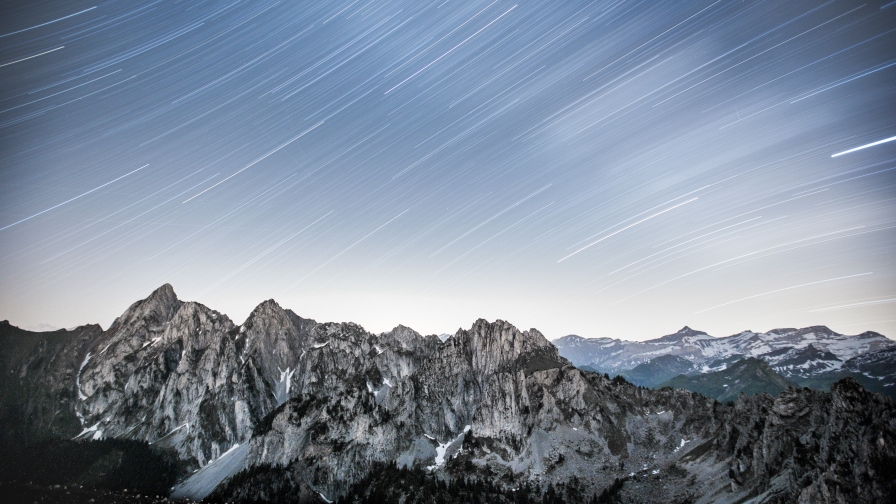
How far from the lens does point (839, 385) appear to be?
110 meters

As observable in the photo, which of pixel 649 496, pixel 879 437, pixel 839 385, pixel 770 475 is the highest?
pixel 839 385

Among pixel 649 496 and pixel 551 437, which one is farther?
pixel 551 437

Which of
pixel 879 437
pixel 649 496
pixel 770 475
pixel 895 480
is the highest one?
pixel 879 437

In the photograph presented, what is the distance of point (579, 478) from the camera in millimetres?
171375

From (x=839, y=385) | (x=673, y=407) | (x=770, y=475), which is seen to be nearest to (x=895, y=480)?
(x=839, y=385)

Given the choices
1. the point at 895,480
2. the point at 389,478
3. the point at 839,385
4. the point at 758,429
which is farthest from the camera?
the point at 389,478

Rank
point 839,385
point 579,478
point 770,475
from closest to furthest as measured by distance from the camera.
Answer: point 839,385, point 770,475, point 579,478

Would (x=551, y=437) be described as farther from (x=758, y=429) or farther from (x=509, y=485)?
(x=758, y=429)

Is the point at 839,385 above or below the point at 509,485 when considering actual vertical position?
above

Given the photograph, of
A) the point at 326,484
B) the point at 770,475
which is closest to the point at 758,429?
the point at 770,475

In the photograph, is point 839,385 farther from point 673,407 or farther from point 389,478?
point 389,478

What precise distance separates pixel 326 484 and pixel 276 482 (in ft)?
74.7

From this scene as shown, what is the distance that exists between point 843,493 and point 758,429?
54.3 meters

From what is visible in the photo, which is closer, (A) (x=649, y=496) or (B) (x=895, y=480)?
(B) (x=895, y=480)
